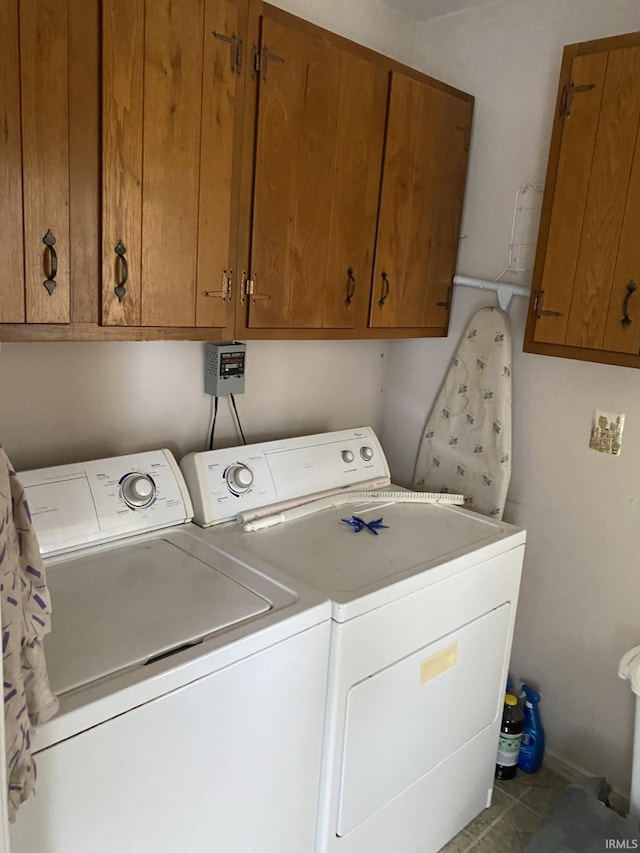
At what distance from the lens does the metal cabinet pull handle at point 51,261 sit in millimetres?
1245

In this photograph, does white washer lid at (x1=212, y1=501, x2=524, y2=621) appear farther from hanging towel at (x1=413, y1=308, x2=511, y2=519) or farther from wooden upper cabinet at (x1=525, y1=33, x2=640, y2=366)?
wooden upper cabinet at (x1=525, y1=33, x2=640, y2=366)

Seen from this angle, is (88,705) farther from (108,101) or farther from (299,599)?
(108,101)

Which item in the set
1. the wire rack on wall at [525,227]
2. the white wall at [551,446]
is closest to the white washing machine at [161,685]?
the white wall at [551,446]

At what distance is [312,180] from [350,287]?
32 centimetres

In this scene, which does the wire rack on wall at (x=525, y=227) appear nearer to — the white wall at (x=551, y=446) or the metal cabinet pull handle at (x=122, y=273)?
the white wall at (x=551, y=446)

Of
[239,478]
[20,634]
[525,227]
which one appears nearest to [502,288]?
[525,227]

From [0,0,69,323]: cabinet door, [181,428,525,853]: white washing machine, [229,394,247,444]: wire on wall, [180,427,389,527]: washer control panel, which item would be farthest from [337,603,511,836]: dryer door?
[0,0,69,323]: cabinet door

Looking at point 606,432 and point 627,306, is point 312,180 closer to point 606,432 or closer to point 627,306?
point 627,306

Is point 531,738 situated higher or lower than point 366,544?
lower

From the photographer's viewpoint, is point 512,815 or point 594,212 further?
point 512,815

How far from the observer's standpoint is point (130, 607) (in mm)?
1307

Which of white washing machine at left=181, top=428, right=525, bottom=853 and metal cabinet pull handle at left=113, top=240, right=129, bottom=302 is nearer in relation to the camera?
metal cabinet pull handle at left=113, top=240, right=129, bottom=302

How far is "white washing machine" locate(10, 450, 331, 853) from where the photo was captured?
1053mm

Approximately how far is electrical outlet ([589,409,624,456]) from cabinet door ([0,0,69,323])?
156cm
